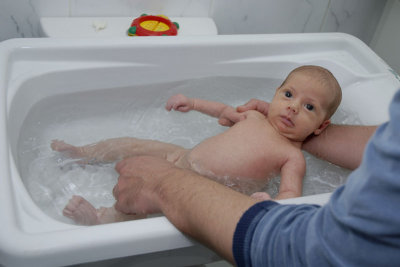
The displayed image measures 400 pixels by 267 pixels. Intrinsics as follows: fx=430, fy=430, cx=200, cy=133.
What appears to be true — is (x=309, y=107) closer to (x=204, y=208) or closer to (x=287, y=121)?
(x=287, y=121)

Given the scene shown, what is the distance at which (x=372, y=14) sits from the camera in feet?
6.00

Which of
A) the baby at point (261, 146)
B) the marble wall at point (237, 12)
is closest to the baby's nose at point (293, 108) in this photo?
the baby at point (261, 146)

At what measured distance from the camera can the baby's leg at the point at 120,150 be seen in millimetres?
1134

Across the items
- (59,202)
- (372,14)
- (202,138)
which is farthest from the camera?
(372,14)

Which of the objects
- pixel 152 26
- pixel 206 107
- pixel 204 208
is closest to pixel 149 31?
pixel 152 26

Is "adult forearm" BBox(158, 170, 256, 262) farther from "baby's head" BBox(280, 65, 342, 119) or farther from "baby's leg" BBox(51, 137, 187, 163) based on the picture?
"baby's head" BBox(280, 65, 342, 119)

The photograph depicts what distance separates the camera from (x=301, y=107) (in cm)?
114

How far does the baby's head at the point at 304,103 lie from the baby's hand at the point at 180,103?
0.24m

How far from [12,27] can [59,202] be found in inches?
26.8

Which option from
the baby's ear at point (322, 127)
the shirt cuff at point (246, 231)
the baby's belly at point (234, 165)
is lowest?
the baby's belly at point (234, 165)

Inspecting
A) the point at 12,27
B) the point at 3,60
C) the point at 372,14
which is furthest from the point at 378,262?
the point at 372,14

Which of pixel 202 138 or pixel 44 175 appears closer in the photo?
pixel 44 175

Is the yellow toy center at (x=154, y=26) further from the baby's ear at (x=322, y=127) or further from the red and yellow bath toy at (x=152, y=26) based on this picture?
the baby's ear at (x=322, y=127)

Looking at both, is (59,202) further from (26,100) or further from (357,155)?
(357,155)
